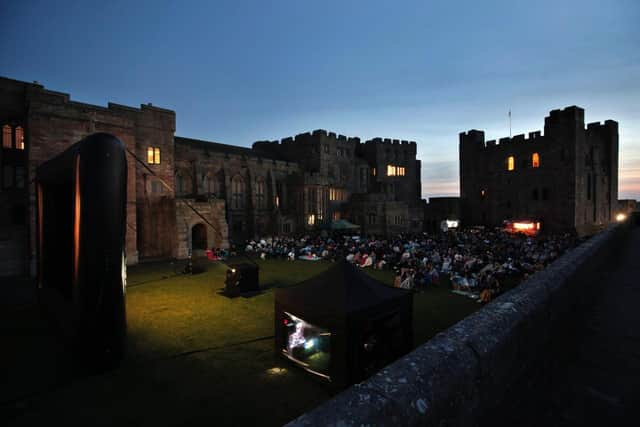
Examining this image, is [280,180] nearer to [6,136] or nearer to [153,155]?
[153,155]

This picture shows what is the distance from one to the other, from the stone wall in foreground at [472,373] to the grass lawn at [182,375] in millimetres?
4335

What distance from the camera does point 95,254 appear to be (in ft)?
24.6

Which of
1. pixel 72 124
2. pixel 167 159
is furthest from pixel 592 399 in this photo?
pixel 167 159

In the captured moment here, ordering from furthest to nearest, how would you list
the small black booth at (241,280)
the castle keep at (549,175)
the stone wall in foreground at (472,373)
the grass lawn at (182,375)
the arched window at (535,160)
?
1. the arched window at (535,160)
2. the castle keep at (549,175)
3. the small black booth at (241,280)
4. the grass lawn at (182,375)
5. the stone wall in foreground at (472,373)

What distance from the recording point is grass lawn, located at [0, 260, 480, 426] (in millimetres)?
6150

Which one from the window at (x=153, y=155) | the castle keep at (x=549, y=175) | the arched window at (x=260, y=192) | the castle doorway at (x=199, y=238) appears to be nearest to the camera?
the window at (x=153, y=155)

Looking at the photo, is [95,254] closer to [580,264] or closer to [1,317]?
[1,317]

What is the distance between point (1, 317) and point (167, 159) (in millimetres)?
18627

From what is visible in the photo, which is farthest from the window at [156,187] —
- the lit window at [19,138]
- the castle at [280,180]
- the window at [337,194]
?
the window at [337,194]

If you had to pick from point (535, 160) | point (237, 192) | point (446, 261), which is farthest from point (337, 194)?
point (535, 160)

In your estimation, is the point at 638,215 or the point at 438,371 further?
the point at 638,215

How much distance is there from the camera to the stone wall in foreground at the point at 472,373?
1903 millimetres

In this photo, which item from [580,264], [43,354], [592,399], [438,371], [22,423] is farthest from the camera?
[43,354]

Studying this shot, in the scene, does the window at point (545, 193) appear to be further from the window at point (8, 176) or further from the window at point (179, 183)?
the window at point (8, 176)
